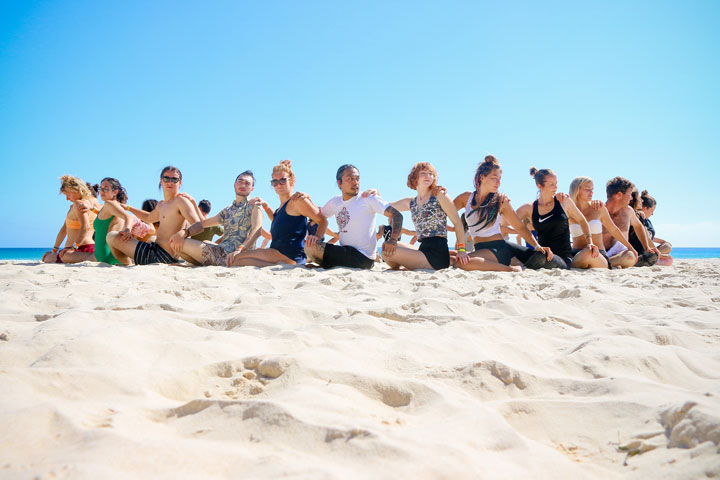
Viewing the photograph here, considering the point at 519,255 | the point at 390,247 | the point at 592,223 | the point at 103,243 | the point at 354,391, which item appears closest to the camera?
the point at 354,391

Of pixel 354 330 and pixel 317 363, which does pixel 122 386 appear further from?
pixel 354 330

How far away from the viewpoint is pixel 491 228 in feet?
19.2

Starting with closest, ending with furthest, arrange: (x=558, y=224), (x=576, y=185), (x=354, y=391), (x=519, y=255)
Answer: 1. (x=354, y=391)
2. (x=519, y=255)
3. (x=558, y=224)
4. (x=576, y=185)

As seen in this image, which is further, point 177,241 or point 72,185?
point 72,185

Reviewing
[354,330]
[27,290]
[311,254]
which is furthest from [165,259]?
[354,330]

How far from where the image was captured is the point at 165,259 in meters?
5.98

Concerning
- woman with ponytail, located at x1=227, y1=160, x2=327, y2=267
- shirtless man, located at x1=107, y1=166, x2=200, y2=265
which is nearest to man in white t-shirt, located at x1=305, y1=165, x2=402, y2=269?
woman with ponytail, located at x1=227, y1=160, x2=327, y2=267

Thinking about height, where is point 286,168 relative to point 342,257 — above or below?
above

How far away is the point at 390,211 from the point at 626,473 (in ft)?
15.1

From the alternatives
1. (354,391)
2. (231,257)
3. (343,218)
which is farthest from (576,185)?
(354,391)

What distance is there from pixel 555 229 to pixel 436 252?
1.89m

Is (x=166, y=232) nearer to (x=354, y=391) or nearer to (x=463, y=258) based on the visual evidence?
(x=463, y=258)

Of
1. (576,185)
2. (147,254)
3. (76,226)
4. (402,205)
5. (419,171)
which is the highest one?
(576,185)

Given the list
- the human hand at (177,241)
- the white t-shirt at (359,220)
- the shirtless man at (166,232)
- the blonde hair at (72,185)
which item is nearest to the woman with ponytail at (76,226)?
the blonde hair at (72,185)
